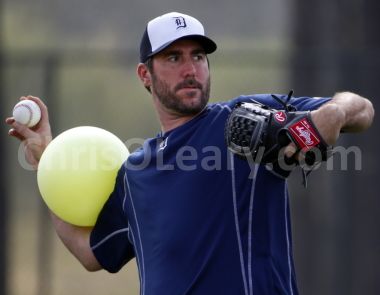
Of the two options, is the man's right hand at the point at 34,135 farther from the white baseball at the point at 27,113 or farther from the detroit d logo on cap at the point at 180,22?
the detroit d logo on cap at the point at 180,22

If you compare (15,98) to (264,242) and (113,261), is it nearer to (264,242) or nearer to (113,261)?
(113,261)

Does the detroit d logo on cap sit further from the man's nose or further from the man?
the man's nose

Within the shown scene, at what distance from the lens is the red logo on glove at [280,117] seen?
154cm

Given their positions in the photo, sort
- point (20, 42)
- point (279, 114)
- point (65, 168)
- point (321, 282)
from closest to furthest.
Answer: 1. point (279, 114)
2. point (65, 168)
3. point (321, 282)
4. point (20, 42)

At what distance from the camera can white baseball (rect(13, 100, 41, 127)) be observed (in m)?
2.36

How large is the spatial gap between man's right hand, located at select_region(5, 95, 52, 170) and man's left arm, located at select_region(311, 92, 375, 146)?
135cm

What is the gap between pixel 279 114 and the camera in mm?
1559

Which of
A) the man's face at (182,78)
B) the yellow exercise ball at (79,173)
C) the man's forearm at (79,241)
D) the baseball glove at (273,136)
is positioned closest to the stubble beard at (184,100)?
the man's face at (182,78)

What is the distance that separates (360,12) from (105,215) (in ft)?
8.89

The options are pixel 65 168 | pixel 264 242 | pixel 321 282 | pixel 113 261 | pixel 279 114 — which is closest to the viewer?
pixel 279 114

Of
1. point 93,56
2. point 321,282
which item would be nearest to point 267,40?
point 93,56

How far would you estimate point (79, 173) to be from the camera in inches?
85.8

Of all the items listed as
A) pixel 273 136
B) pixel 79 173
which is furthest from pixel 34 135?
pixel 273 136
